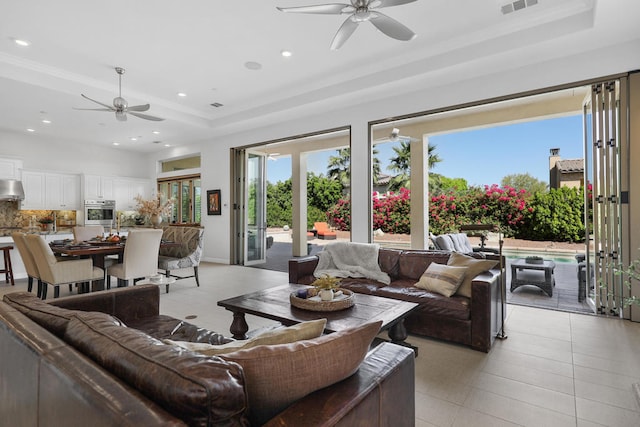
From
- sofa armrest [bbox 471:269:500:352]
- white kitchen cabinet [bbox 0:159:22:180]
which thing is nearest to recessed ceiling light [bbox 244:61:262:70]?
sofa armrest [bbox 471:269:500:352]

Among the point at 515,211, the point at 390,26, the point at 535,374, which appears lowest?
the point at 535,374

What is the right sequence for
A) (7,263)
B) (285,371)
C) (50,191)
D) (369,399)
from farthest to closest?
1. (50,191)
2. (7,263)
3. (369,399)
4. (285,371)

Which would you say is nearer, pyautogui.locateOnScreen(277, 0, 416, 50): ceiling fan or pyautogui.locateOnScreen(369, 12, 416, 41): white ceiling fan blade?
pyautogui.locateOnScreen(277, 0, 416, 50): ceiling fan

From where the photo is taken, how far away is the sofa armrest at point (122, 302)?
6.95ft

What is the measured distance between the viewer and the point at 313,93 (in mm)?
5492

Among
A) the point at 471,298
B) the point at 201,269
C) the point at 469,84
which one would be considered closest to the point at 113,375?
the point at 471,298

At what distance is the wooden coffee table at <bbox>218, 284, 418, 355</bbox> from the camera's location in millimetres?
2273

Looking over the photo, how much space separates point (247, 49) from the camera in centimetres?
427

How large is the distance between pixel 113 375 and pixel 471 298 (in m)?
2.69

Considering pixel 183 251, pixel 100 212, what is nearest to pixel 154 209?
pixel 183 251

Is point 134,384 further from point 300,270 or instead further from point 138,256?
point 138,256

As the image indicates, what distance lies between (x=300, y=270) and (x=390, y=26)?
2.68 m

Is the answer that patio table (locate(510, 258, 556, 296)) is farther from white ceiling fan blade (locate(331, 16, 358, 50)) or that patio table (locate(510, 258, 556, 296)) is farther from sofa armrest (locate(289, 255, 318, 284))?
white ceiling fan blade (locate(331, 16, 358, 50))

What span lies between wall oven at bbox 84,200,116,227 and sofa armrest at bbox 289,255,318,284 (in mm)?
6635
